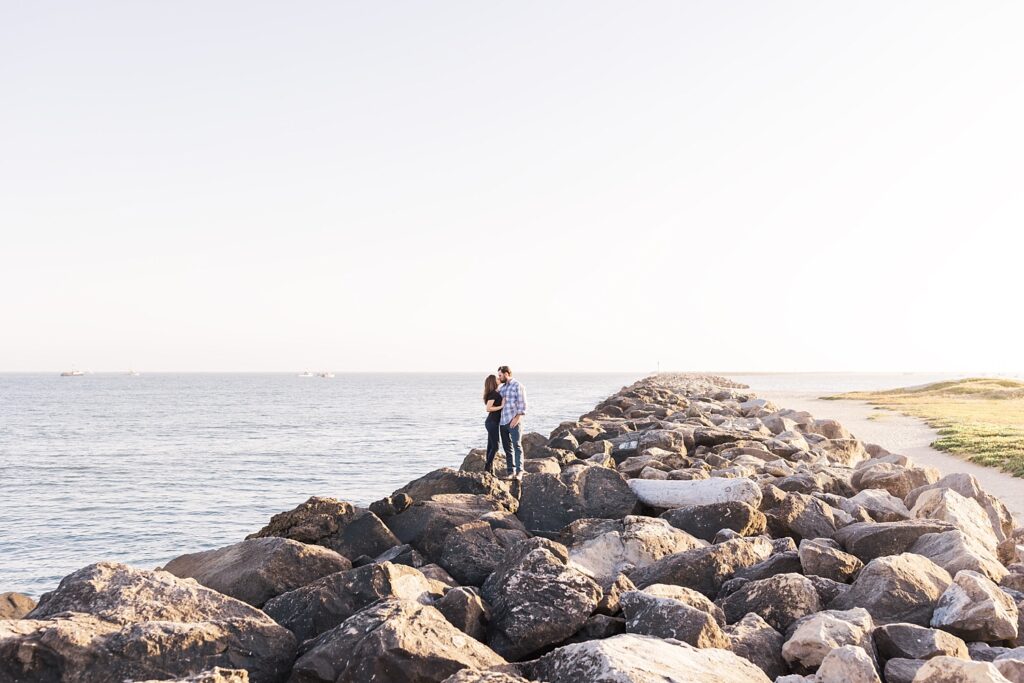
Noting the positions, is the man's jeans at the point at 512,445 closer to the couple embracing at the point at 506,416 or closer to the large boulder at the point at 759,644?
the couple embracing at the point at 506,416

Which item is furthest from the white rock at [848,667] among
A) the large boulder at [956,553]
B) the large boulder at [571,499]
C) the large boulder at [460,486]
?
the large boulder at [460,486]

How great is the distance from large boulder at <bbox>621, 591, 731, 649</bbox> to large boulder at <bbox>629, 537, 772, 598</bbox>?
1147 millimetres

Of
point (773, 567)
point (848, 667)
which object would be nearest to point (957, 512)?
point (773, 567)

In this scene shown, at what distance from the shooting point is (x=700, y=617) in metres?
4.97

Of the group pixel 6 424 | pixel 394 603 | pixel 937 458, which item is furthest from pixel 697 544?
pixel 6 424

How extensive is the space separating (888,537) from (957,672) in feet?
10.3

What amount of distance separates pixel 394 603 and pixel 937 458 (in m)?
15.8

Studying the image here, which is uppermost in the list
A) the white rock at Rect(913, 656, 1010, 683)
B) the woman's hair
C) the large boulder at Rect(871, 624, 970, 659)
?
the woman's hair

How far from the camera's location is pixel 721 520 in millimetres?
7965

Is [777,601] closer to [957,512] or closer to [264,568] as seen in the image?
[957,512]

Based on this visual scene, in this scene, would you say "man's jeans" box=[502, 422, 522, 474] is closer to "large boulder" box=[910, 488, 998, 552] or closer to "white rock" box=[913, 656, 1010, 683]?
"large boulder" box=[910, 488, 998, 552]

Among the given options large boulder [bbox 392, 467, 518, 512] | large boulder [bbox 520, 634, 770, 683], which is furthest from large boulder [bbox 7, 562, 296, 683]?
large boulder [bbox 392, 467, 518, 512]

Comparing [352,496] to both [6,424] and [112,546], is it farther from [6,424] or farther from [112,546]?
[6,424]

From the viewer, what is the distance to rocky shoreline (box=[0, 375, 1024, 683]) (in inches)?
176
